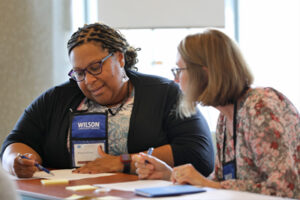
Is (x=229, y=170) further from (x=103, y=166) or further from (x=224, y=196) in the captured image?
(x=103, y=166)

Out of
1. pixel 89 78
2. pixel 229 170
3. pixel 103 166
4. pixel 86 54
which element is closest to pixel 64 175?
pixel 103 166

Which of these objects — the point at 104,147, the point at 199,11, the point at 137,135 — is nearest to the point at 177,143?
the point at 137,135

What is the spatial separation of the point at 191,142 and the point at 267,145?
2.91ft

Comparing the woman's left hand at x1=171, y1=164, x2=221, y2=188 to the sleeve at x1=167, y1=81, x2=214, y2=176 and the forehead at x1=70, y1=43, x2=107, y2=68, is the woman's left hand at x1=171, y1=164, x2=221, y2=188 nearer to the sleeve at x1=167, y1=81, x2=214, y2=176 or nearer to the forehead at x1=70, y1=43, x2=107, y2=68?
the sleeve at x1=167, y1=81, x2=214, y2=176

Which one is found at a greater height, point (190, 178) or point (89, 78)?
point (89, 78)

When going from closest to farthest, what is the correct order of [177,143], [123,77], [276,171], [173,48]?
[276,171], [177,143], [123,77], [173,48]

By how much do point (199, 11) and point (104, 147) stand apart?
72.1 inches

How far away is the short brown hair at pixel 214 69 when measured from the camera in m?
1.84

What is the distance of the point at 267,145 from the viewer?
1.67 m

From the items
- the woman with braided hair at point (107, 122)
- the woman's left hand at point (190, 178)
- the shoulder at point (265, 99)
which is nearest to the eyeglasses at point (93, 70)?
the woman with braided hair at point (107, 122)

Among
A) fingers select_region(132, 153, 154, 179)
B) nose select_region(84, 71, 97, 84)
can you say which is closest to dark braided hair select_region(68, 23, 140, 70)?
nose select_region(84, 71, 97, 84)

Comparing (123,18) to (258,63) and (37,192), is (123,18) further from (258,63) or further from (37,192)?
(37,192)

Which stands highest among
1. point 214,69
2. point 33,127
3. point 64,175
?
point 214,69

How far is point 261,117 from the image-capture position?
171 cm
